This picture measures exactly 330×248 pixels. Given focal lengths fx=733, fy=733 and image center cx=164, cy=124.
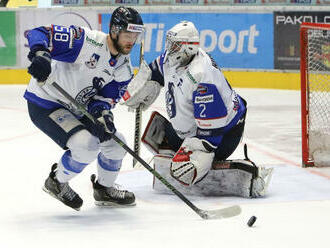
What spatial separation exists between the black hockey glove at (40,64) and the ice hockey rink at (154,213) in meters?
0.72

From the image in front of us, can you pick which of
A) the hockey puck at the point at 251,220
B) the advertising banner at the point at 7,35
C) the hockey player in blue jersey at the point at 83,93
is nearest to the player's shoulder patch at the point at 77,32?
the hockey player in blue jersey at the point at 83,93

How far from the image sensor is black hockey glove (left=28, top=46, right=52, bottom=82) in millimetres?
3322

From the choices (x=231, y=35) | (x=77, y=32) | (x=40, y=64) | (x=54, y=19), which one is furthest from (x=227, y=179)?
(x=54, y=19)

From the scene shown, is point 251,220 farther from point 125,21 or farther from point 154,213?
point 125,21

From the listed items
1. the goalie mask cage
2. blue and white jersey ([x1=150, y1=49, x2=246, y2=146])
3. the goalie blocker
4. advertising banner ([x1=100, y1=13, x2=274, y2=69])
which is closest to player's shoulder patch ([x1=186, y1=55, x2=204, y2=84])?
blue and white jersey ([x1=150, y1=49, x2=246, y2=146])

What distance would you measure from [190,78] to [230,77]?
554cm

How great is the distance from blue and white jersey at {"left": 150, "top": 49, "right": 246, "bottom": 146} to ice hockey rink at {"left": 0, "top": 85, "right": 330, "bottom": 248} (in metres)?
0.40

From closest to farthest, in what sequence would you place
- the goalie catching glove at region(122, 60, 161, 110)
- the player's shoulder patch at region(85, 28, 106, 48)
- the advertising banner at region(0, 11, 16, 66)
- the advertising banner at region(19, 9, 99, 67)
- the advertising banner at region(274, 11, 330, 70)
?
1. the player's shoulder patch at region(85, 28, 106, 48)
2. the goalie catching glove at region(122, 60, 161, 110)
3. the advertising banner at region(274, 11, 330, 70)
4. the advertising banner at region(19, 9, 99, 67)
5. the advertising banner at region(0, 11, 16, 66)

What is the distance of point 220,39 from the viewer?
368 inches

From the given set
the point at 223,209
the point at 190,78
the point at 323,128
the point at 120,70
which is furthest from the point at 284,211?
the point at 323,128

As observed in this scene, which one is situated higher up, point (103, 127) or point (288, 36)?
point (288, 36)

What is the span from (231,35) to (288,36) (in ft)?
2.40

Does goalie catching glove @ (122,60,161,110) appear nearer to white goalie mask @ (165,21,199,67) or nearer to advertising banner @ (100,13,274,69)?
white goalie mask @ (165,21,199,67)

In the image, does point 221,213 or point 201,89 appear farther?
point 201,89
